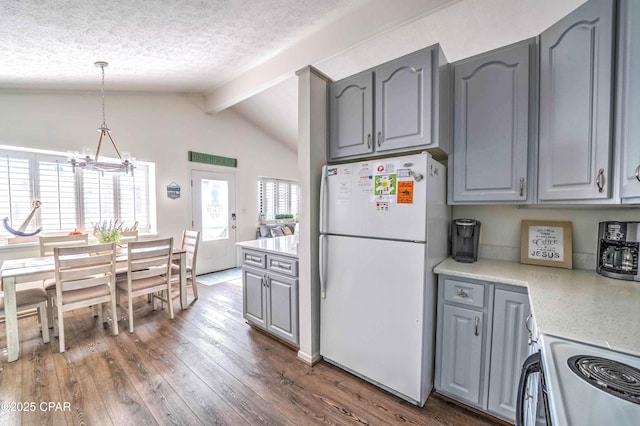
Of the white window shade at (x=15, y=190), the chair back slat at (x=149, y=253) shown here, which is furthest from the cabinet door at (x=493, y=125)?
the white window shade at (x=15, y=190)

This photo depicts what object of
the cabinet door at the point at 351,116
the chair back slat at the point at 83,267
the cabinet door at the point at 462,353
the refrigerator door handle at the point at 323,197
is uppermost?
the cabinet door at the point at 351,116

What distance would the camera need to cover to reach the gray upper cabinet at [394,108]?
1.66 meters

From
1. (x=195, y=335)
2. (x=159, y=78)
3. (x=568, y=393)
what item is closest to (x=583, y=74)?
(x=568, y=393)

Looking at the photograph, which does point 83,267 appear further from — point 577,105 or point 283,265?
point 577,105

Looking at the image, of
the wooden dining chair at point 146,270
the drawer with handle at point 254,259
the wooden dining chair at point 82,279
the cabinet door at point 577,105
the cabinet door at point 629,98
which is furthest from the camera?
the wooden dining chair at point 146,270

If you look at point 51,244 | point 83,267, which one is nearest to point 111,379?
point 83,267

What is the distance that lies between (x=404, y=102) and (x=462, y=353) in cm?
168

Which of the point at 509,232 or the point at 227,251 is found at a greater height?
the point at 509,232

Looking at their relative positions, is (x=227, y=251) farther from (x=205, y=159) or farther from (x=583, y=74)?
(x=583, y=74)

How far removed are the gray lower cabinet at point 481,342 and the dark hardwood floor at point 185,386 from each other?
178 mm

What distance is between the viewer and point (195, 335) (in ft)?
8.43

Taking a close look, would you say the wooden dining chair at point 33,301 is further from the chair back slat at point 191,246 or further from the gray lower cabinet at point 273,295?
the gray lower cabinet at point 273,295

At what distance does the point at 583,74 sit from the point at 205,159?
476 centimetres

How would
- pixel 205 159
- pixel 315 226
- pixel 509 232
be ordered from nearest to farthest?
pixel 509 232, pixel 315 226, pixel 205 159
